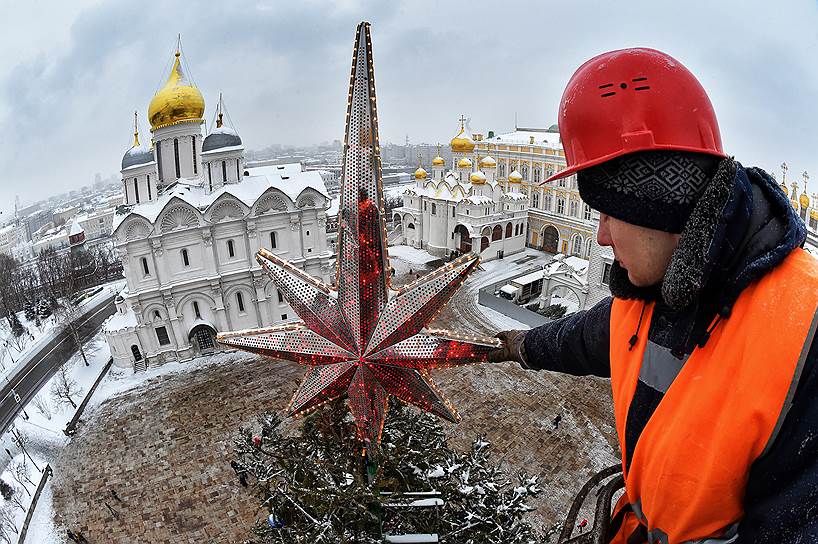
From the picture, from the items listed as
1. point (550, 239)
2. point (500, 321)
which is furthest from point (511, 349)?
point (550, 239)

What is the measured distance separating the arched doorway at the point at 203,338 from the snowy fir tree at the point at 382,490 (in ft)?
55.8

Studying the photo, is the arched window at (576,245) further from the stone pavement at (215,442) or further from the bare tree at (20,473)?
the bare tree at (20,473)

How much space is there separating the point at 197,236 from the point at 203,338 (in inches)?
202

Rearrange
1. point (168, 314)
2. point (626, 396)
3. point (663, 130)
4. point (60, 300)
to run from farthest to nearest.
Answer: point (60, 300) → point (168, 314) → point (626, 396) → point (663, 130)

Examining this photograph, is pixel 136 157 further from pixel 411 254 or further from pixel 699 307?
pixel 699 307

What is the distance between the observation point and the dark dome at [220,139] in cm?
2138

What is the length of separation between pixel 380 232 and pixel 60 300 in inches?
1484

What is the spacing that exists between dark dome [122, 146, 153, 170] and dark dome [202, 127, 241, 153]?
10.4 feet

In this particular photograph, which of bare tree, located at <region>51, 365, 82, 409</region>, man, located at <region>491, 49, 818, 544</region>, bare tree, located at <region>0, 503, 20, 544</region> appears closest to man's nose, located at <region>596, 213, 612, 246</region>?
man, located at <region>491, 49, 818, 544</region>

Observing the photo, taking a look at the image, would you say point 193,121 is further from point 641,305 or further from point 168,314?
point 641,305

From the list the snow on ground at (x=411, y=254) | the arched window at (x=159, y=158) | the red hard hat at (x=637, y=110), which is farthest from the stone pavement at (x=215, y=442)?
the snow on ground at (x=411, y=254)

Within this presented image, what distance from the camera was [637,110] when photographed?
71.2 inches

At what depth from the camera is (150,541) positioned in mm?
12711

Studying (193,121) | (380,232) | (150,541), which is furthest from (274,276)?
(193,121)
